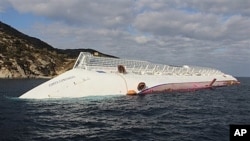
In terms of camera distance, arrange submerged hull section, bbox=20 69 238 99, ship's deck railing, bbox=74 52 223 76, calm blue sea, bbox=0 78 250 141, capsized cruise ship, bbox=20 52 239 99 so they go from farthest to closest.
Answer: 1. ship's deck railing, bbox=74 52 223 76
2. capsized cruise ship, bbox=20 52 239 99
3. submerged hull section, bbox=20 69 238 99
4. calm blue sea, bbox=0 78 250 141

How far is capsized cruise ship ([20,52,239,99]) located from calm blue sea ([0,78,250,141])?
588 cm

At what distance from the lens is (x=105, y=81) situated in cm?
7269

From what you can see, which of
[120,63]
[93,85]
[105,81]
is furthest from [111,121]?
[120,63]

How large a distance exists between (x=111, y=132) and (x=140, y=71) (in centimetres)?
5673

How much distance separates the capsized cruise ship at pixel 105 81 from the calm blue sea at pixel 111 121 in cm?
588

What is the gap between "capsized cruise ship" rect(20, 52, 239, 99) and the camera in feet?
221

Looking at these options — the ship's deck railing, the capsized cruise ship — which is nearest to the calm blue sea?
the capsized cruise ship

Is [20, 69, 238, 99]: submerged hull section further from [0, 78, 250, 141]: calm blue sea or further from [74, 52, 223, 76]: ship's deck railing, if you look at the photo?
[0, 78, 250, 141]: calm blue sea

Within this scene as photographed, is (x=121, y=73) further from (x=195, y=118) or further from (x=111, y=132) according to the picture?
(x=111, y=132)

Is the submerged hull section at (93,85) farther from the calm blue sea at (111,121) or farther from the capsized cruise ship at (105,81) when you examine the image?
the calm blue sea at (111,121)

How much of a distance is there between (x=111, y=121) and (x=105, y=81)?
98.7 feet

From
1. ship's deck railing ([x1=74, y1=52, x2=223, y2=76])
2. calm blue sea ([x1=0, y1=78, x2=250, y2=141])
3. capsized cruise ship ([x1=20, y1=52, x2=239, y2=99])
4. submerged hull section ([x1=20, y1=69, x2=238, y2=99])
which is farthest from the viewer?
ship's deck railing ([x1=74, y1=52, x2=223, y2=76])

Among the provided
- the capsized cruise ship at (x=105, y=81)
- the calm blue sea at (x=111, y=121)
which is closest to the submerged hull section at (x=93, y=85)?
the capsized cruise ship at (x=105, y=81)

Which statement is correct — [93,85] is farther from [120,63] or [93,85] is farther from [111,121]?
[111,121]
